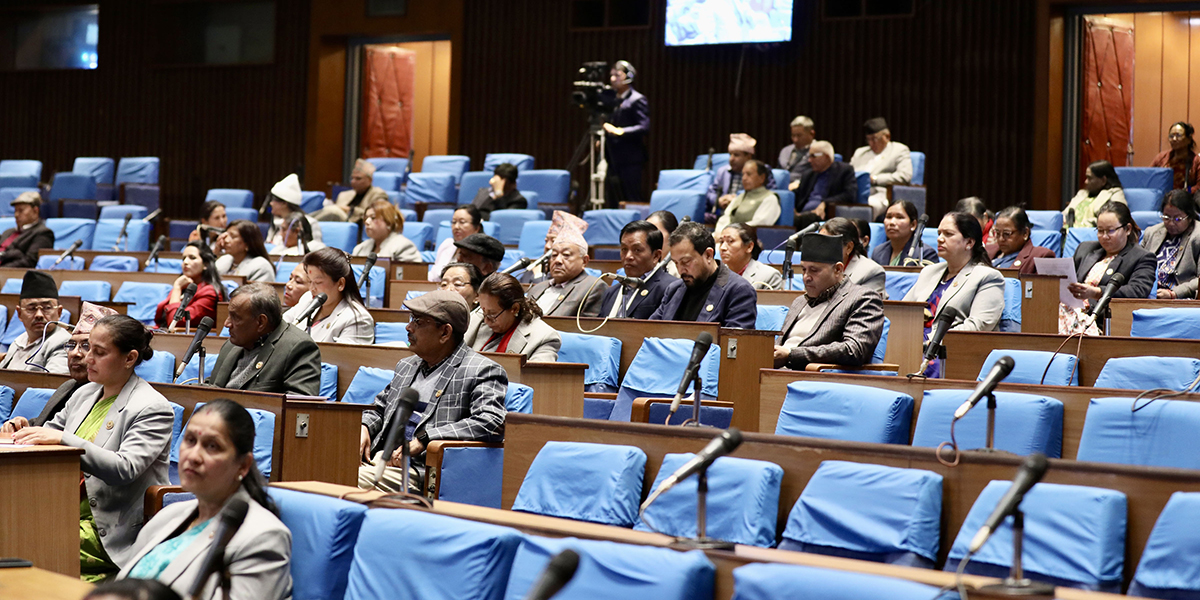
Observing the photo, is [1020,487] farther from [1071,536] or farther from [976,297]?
[976,297]

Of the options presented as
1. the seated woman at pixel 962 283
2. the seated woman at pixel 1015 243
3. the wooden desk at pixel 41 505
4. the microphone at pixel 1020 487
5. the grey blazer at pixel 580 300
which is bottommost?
the wooden desk at pixel 41 505

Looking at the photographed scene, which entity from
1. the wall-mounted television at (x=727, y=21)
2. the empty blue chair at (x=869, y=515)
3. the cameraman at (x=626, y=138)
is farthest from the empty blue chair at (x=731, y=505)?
the wall-mounted television at (x=727, y=21)

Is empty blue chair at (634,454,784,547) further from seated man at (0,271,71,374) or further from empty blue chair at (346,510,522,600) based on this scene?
seated man at (0,271,71,374)

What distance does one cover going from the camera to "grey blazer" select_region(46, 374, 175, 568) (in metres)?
3.23

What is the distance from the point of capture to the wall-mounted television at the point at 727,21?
33.6 ft

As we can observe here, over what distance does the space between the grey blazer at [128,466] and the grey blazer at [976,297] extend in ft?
9.43

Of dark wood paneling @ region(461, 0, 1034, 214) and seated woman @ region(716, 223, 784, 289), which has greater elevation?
dark wood paneling @ region(461, 0, 1034, 214)

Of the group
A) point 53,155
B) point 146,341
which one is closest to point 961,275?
point 146,341

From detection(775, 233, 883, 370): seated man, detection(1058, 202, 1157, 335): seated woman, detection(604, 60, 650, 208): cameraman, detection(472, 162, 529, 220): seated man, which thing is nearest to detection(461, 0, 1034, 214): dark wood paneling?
detection(604, 60, 650, 208): cameraman

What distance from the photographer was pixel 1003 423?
308cm

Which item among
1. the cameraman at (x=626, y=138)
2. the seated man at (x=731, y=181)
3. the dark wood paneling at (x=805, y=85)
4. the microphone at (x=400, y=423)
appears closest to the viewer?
the microphone at (x=400, y=423)

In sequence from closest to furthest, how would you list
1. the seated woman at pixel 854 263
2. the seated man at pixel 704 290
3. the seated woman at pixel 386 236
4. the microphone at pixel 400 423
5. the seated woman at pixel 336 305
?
the microphone at pixel 400 423 < the seated woman at pixel 336 305 < the seated man at pixel 704 290 < the seated woman at pixel 854 263 < the seated woman at pixel 386 236

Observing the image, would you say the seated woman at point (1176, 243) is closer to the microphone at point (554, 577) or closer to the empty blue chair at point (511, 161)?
the empty blue chair at point (511, 161)

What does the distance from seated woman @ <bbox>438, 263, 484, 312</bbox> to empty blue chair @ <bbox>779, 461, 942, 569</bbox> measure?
2.64m
